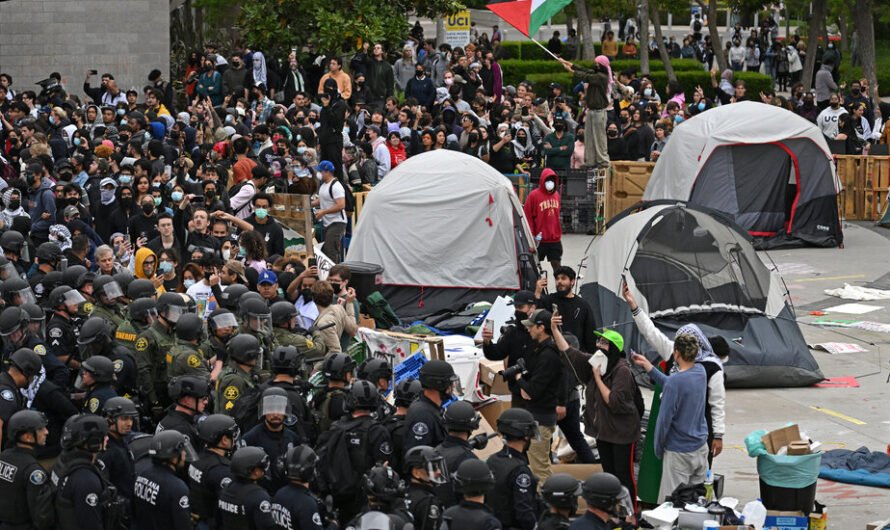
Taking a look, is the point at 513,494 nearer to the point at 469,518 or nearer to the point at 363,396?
the point at 469,518

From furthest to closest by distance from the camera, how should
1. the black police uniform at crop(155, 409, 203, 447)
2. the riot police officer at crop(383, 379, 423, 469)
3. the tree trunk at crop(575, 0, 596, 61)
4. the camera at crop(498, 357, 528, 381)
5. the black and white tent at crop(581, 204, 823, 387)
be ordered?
the tree trunk at crop(575, 0, 596, 61)
the black and white tent at crop(581, 204, 823, 387)
the camera at crop(498, 357, 528, 381)
the riot police officer at crop(383, 379, 423, 469)
the black police uniform at crop(155, 409, 203, 447)

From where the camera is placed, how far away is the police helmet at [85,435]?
29.0 feet

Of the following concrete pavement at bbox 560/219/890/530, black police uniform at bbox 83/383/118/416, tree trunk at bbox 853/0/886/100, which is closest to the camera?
black police uniform at bbox 83/383/118/416

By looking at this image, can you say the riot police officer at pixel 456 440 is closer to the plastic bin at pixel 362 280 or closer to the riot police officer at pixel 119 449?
the riot police officer at pixel 119 449

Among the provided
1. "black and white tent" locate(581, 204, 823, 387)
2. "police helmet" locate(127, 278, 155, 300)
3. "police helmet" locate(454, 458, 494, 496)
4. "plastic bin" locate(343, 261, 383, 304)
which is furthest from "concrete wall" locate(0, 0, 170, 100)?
"police helmet" locate(454, 458, 494, 496)

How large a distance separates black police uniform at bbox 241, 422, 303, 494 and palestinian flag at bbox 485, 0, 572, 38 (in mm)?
13547

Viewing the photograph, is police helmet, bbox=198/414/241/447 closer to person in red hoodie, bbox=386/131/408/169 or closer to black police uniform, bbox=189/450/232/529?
black police uniform, bbox=189/450/232/529

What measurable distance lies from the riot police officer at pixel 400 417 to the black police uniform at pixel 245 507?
1325 mm

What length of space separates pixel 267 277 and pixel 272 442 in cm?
418

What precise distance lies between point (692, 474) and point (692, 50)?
1495 inches

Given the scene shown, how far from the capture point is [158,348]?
11391mm

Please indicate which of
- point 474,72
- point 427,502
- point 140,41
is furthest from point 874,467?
point 140,41

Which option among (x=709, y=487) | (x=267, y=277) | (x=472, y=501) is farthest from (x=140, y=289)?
(x=472, y=501)

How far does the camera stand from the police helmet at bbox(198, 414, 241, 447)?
9.05 m
